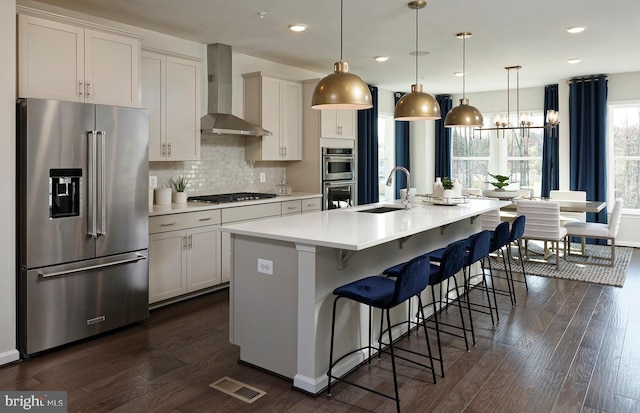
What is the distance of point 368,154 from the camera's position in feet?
26.5

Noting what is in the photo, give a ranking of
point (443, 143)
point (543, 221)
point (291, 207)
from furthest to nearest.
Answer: point (443, 143) < point (543, 221) < point (291, 207)

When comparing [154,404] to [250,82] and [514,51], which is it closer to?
[250,82]

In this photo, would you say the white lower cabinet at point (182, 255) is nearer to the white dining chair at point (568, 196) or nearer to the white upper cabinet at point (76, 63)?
the white upper cabinet at point (76, 63)

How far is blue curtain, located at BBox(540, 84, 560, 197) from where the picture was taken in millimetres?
8070

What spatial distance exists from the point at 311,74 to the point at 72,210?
4.25 meters

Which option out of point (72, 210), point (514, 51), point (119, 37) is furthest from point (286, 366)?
point (514, 51)

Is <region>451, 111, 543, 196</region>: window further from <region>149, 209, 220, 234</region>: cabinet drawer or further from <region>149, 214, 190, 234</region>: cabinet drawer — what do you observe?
<region>149, 214, 190, 234</region>: cabinet drawer

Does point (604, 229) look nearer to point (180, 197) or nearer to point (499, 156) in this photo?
point (499, 156)

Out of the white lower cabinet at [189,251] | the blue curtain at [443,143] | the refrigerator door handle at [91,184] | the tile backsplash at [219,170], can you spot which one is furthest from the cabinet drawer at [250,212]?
the blue curtain at [443,143]

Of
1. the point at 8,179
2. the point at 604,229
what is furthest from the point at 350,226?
the point at 604,229

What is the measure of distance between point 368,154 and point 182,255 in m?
4.22

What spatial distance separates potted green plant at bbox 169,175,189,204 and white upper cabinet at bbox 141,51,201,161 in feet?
0.94

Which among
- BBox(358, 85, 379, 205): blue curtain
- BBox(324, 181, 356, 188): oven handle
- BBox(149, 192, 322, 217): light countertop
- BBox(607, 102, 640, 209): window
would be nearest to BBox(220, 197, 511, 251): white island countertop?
BBox(149, 192, 322, 217): light countertop

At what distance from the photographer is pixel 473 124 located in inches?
207
